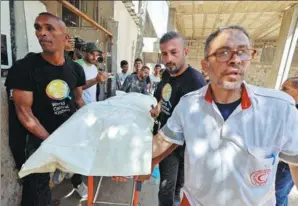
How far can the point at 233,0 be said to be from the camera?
7980mm

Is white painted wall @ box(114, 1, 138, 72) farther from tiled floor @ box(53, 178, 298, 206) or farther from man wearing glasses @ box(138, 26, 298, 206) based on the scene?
man wearing glasses @ box(138, 26, 298, 206)

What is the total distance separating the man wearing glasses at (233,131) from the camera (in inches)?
38.0

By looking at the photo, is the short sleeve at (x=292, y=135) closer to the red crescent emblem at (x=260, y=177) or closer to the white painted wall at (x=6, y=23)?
the red crescent emblem at (x=260, y=177)

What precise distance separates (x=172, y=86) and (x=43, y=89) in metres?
1.12

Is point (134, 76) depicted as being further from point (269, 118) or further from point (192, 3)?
point (192, 3)

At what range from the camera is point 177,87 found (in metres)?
1.77

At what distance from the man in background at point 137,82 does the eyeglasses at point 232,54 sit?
3483 millimetres

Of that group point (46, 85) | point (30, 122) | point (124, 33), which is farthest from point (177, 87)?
point (124, 33)

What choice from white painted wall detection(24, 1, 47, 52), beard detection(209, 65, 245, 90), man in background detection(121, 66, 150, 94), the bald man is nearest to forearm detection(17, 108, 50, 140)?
the bald man

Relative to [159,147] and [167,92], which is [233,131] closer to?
[159,147]

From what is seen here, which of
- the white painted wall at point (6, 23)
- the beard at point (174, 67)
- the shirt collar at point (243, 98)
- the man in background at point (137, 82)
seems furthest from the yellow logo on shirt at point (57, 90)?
the man in background at point (137, 82)

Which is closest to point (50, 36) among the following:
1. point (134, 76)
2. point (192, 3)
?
point (134, 76)

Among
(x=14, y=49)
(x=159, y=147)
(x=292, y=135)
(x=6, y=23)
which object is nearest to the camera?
(x=292, y=135)

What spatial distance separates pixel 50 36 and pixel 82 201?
1945 millimetres
